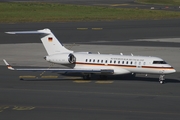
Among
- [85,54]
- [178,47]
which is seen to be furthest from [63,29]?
[85,54]

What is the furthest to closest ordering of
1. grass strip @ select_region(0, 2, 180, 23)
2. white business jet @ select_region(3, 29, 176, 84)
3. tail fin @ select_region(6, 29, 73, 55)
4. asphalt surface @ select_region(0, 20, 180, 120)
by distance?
grass strip @ select_region(0, 2, 180, 23) → tail fin @ select_region(6, 29, 73, 55) → white business jet @ select_region(3, 29, 176, 84) → asphalt surface @ select_region(0, 20, 180, 120)

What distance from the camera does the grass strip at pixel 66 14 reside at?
92.9 meters

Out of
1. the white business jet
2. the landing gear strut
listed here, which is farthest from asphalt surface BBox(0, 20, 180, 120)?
the white business jet

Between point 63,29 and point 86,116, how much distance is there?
161 feet

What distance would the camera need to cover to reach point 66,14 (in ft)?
324

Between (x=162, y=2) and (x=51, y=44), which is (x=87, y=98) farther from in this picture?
(x=162, y=2)

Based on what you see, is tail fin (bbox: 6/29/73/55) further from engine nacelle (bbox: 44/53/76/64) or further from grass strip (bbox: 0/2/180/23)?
grass strip (bbox: 0/2/180/23)

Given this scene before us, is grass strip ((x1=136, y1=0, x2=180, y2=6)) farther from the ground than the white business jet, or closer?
closer

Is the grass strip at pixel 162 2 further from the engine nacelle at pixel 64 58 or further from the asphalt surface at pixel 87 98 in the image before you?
the engine nacelle at pixel 64 58

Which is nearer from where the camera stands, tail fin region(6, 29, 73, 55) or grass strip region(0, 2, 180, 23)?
tail fin region(6, 29, 73, 55)

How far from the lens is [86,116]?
32938mm

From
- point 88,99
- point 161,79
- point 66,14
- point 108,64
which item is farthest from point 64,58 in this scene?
point 66,14

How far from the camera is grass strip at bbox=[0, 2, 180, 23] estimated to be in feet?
305

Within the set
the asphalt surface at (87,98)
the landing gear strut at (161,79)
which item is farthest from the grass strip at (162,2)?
the landing gear strut at (161,79)
